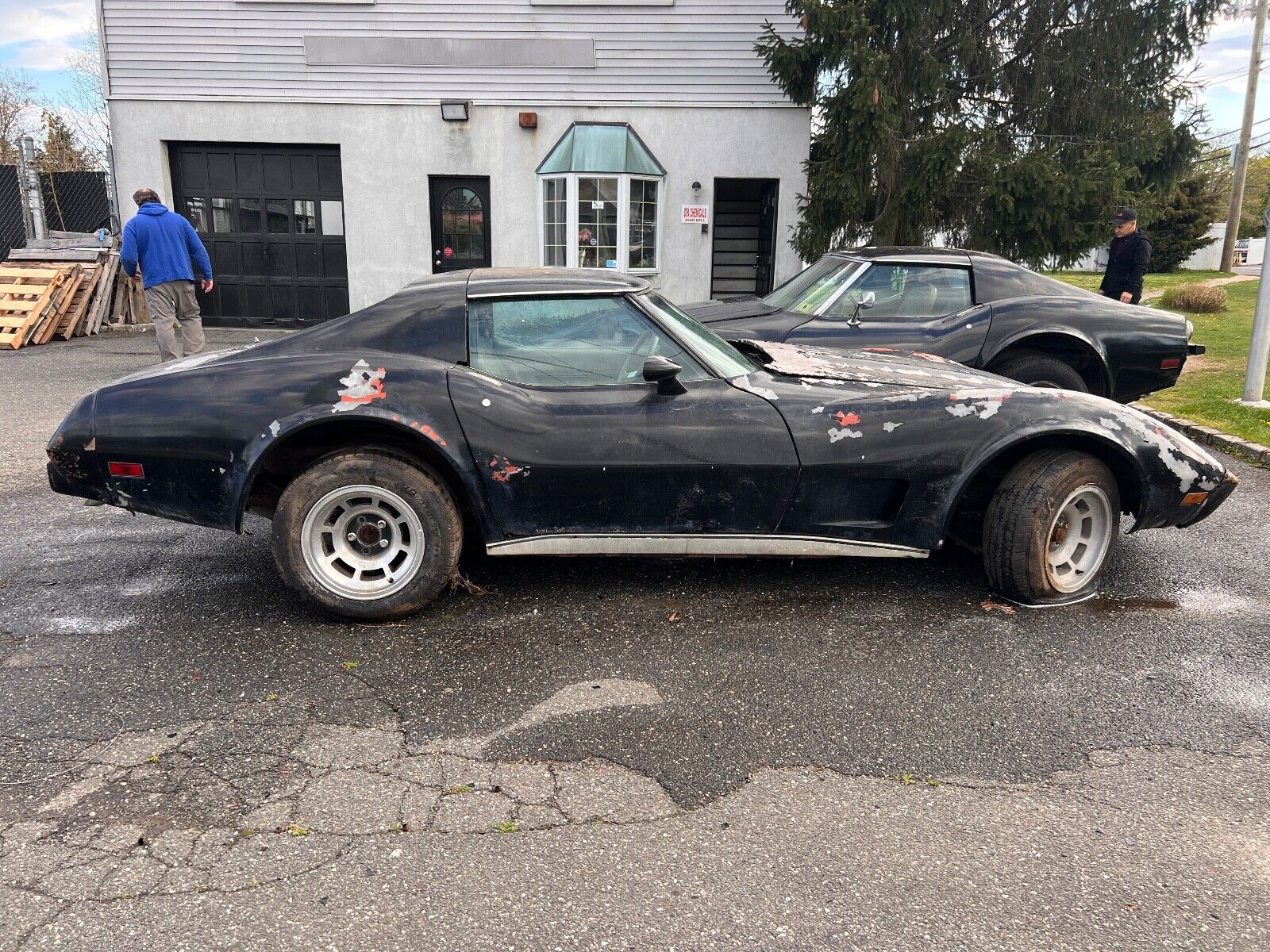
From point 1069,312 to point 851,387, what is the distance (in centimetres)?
368

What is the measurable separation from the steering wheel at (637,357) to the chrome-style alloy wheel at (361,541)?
1086 mm

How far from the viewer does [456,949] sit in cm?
215

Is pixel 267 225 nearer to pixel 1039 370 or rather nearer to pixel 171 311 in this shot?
pixel 171 311

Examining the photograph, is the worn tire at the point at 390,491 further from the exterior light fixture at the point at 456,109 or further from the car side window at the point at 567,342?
the exterior light fixture at the point at 456,109

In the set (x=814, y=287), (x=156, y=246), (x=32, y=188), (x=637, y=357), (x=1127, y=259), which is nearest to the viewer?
(x=637, y=357)

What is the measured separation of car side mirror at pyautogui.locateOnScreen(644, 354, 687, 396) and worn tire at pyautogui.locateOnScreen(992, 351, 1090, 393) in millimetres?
3788

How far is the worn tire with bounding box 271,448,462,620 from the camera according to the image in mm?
3846

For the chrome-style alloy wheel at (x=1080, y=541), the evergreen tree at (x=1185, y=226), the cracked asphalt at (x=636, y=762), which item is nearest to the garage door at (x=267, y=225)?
the cracked asphalt at (x=636, y=762)

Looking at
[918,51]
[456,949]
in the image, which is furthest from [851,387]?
[918,51]

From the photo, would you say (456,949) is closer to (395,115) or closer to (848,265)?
(848,265)

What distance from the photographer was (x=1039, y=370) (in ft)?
22.4

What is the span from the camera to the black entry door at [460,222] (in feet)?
47.9

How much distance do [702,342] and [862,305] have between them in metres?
2.62

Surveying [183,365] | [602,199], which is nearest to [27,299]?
[602,199]
